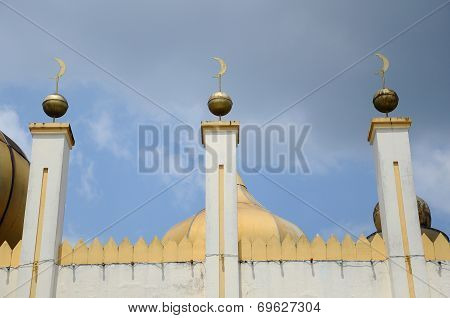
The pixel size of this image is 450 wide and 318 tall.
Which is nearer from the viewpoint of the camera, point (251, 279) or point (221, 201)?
point (251, 279)

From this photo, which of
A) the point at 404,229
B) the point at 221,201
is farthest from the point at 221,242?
the point at 404,229

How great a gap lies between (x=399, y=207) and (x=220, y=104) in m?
3.23

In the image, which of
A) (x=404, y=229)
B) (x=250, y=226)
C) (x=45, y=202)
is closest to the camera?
(x=404, y=229)

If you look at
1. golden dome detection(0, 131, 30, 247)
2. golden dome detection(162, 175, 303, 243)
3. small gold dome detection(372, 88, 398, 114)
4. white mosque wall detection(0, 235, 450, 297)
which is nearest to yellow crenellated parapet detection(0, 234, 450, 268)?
white mosque wall detection(0, 235, 450, 297)

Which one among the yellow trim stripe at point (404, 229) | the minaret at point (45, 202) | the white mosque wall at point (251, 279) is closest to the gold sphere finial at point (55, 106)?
the minaret at point (45, 202)

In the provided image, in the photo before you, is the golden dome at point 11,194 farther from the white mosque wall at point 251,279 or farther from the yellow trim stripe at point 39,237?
the white mosque wall at point 251,279

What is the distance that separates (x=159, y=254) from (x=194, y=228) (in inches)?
193

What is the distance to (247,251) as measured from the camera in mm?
10500

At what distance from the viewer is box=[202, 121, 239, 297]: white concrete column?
33.0 feet

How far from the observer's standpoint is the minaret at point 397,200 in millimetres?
10008

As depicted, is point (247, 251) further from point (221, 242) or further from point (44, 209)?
point (44, 209)

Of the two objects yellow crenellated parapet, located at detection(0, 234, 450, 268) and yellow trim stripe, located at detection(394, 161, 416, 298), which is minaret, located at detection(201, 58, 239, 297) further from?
yellow trim stripe, located at detection(394, 161, 416, 298)
